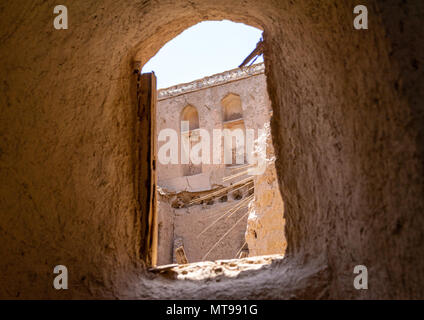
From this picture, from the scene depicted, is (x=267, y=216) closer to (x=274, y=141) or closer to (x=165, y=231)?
(x=274, y=141)

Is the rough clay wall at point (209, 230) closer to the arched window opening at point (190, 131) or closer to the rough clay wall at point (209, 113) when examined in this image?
the rough clay wall at point (209, 113)

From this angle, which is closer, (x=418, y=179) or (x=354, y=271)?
(x=418, y=179)

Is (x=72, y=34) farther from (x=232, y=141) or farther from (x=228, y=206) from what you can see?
(x=232, y=141)

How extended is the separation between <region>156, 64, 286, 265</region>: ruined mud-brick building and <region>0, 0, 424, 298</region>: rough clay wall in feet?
19.8

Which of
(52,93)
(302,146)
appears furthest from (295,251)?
(52,93)

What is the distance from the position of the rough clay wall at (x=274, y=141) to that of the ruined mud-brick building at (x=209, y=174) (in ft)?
19.8

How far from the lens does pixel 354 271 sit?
1.34 meters

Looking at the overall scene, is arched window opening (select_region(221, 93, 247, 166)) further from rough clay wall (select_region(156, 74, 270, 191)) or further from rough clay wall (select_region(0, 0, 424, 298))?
rough clay wall (select_region(0, 0, 424, 298))

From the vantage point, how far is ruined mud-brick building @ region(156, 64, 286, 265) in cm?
920

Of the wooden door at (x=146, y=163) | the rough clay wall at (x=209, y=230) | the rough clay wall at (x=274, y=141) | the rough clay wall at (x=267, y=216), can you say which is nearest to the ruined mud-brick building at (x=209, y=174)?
the rough clay wall at (x=209, y=230)

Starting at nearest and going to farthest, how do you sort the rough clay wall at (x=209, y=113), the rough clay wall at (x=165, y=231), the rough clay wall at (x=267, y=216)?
the rough clay wall at (x=267, y=216), the rough clay wall at (x=165, y=231), the rough clay wall at (x=209, y=113)

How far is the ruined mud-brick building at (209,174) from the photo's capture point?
30.2ft
